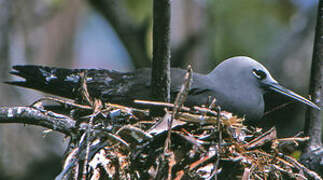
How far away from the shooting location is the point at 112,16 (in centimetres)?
890

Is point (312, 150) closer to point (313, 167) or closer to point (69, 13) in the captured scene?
point (313, 167)

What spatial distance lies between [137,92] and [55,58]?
570cm

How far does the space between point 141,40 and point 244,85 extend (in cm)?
521

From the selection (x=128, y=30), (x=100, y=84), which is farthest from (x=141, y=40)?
(x=100, y=84)

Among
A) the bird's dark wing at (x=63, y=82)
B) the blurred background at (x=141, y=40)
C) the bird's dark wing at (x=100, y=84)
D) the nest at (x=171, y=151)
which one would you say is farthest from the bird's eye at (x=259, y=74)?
the blurred background at (x=141, y=40)

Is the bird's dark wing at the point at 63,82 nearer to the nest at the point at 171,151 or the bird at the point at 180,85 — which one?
the bird at the point at 180,85

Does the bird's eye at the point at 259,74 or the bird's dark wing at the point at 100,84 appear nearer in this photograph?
the bird's dark wing at the point at 100,84

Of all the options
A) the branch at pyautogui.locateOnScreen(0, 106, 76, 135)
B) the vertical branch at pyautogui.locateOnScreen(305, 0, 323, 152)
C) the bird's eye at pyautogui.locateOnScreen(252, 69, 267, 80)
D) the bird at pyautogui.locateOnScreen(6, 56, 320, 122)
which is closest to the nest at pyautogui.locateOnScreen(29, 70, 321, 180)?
the branch at pyautogui.locateOnScreen(0, 106, 76, 135)

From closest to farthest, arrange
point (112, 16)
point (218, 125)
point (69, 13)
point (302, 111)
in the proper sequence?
point (218, 125) < point (302, 111) < point (112, 16) < point (69, 13)

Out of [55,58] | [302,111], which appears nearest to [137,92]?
[302,111]

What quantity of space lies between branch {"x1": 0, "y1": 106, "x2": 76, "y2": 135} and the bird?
0.58m

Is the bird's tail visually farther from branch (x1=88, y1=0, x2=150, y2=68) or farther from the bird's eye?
branch (x1=88, y1=0, x2=150, y2=68)

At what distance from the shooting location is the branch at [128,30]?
8664 mm

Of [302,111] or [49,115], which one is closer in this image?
[49,115]
